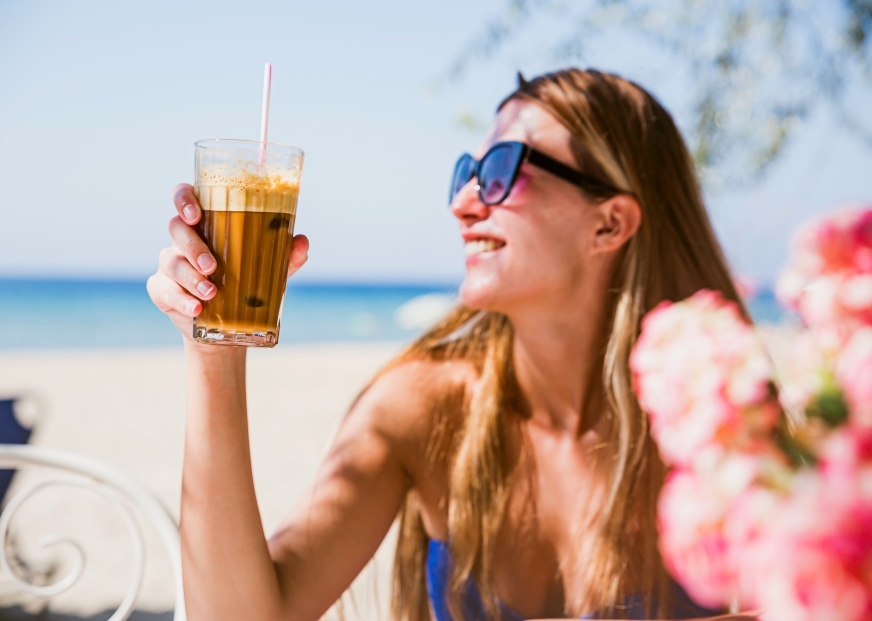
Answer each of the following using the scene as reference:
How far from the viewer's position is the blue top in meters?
2.07

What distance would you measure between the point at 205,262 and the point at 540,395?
128cm

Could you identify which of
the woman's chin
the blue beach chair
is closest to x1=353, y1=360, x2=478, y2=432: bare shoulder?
the woman's chin

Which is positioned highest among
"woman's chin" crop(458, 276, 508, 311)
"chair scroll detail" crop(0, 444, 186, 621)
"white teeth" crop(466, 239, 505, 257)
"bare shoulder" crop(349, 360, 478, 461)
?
"white teeth" crop(466, 239, 505, 257)

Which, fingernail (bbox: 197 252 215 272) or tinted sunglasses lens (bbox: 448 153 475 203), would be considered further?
tinted sunglasses lens (bbox: 448 153 475 203)

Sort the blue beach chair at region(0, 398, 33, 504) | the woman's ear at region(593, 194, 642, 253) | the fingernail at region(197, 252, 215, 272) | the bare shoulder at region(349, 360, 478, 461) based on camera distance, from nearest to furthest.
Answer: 1. the fingernail at region(197, 252, 215, 272)
2. the bare shoulder at region(349, 360, 478, 461)
3. the woman's ear at region(593, 194, 642, 253)
4. the blue beach chair at region(0, 398, 33, 504)

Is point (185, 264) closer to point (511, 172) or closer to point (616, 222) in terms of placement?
point (511, 172)

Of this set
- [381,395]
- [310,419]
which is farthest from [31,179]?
[381,395]

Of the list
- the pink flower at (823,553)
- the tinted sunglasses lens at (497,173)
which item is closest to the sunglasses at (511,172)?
the tinted sunglasses lens at (497,173)

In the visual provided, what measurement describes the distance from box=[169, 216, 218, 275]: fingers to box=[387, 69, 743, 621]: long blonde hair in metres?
0.99

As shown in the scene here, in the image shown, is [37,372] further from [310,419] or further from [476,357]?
[476,357]

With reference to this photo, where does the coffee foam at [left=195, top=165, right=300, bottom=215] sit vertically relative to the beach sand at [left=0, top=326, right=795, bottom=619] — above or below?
above

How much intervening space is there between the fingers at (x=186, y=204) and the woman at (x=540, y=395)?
2.66ft

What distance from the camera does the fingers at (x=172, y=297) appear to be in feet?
4.50

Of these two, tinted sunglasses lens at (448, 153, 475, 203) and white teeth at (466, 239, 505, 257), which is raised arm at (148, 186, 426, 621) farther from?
tinted sunglasses lens at (448, 153, 475, 203)
